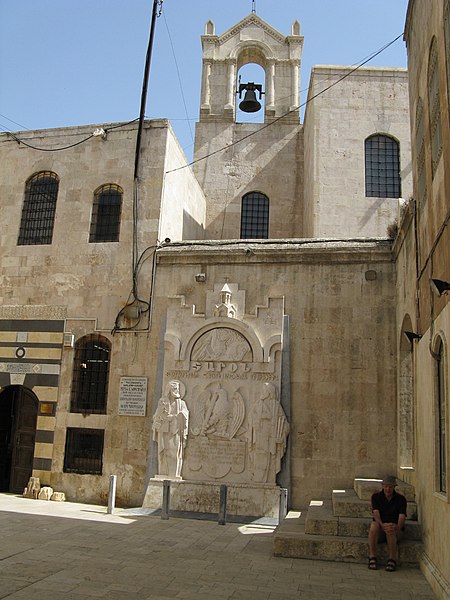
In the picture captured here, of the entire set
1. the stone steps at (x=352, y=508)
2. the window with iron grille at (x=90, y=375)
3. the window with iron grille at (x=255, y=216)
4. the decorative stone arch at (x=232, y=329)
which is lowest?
the stone steps at (x=352, y=508)

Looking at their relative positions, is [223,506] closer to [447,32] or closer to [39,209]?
[447,32]

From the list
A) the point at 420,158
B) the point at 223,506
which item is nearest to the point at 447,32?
the point at 420,158

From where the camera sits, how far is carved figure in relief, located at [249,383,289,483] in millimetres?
11711

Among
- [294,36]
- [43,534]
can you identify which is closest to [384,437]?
[43,534]

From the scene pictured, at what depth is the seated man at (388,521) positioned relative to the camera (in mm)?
7863

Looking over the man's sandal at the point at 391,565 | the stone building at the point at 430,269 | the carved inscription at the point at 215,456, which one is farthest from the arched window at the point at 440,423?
the carved inscription at the point at 215,456

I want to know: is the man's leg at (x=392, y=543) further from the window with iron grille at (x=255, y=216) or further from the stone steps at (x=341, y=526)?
the window with iron grille at (x=255, y=216)

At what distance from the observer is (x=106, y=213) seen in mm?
14180

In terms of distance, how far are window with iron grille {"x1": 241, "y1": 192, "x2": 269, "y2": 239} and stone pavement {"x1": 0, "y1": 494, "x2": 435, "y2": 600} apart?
10.1 metres

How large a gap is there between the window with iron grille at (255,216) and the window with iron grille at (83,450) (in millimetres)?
8146

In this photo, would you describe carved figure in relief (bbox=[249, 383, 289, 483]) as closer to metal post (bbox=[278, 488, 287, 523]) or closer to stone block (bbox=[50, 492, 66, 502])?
metal post (bbox=[278, 488, 287, 523])

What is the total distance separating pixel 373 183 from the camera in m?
16.4

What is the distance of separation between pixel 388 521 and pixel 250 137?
1401 centimetres

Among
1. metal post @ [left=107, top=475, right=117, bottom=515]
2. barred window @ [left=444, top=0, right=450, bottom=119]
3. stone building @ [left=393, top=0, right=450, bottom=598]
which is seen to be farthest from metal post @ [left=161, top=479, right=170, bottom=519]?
barred window @ [left=444, top=0, right=450, bottom=119]
